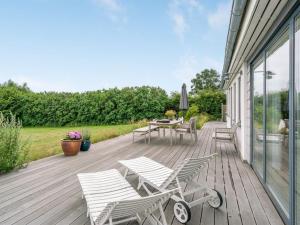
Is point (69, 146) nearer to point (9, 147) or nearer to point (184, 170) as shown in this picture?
point (9, 147)

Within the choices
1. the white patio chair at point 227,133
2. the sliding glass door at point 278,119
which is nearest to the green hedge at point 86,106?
the white patio chair at point 227,133

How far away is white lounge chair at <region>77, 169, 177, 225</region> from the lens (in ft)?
6.48

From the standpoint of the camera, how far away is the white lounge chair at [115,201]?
6.48 feet

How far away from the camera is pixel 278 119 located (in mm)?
2863

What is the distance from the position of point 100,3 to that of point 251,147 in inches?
432

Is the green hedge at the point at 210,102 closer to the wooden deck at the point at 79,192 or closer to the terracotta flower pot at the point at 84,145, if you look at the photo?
the wooden deck at the point at 79,192

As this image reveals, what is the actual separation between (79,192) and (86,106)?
15.2 m

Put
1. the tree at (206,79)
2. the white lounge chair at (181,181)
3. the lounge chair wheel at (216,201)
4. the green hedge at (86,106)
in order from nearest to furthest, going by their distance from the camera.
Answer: the white lounge chair at (181,181), the lounge chair wheel at (216,201), the green hedge at (86,106), the tree at (206,79)

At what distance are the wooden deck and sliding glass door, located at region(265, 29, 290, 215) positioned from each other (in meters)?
0.34

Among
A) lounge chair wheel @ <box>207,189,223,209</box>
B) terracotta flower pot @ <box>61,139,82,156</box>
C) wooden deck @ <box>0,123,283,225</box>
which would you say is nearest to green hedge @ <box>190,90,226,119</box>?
→ wooden deck @ <box>0,123,283,225</box>

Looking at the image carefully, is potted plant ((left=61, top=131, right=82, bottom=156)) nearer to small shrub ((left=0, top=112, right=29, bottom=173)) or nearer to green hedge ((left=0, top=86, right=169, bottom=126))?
small shrub ((left=0, top=112, right=29, bottom=173))

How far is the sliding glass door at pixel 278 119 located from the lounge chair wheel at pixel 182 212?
1120 millimetres

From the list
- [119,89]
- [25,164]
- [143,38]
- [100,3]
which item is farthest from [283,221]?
[119,89]

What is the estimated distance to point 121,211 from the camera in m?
2.01
